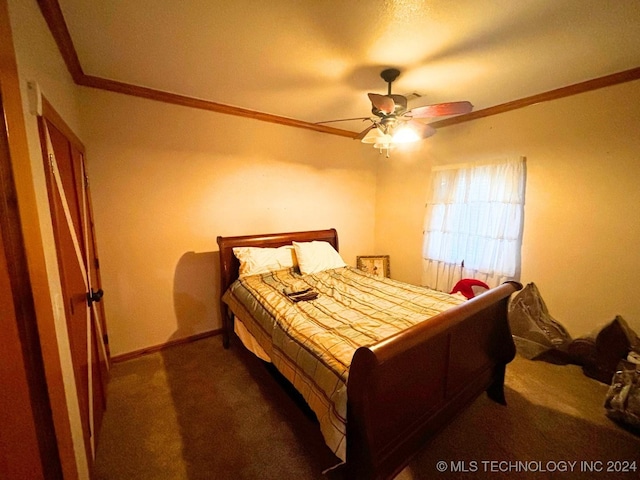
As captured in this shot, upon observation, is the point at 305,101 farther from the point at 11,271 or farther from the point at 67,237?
the point at 11,271

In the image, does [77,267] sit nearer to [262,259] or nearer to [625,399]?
[262,259]

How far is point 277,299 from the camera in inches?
83.2

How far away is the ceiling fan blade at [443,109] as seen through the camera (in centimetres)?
179

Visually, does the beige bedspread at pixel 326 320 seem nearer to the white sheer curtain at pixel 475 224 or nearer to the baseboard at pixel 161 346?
the baseboard at pixel 161 346

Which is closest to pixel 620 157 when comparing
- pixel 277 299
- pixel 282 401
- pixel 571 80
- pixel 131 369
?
pixel 571 80

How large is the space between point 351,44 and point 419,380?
205 cm

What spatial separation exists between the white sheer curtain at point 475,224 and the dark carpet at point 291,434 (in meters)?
1.11

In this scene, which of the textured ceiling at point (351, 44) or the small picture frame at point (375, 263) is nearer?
the textured ceiling at point (351, 44)

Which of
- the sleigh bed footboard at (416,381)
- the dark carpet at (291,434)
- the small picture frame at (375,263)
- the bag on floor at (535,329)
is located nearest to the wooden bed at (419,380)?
the sleigh bed footboard at (416,381)

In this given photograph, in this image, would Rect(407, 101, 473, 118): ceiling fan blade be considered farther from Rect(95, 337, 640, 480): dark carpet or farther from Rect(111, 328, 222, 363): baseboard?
Rect(111, 328, 222, 363): baseboard

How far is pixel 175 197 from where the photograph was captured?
263 centimetres

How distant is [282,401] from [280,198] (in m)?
2.22

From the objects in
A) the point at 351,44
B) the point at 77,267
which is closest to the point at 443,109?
the point at 351,44

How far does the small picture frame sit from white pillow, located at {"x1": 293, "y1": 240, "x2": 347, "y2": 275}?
3.00ft
